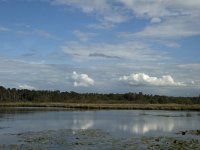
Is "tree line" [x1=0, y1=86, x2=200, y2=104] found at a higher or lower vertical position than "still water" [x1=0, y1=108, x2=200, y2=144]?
higher

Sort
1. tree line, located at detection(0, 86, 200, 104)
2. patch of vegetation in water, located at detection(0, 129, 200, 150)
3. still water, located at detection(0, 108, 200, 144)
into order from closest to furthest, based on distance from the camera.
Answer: patch of vegetation in water, located at detection(0, 129, 200, 150)
still water, located at detection(0, 108, 200, 144)
tree line, located at detection(0, 86, 200, 104)

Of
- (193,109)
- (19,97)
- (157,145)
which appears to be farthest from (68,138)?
(19,97)

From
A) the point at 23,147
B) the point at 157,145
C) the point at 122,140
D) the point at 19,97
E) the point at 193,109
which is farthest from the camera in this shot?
the point at 19,97

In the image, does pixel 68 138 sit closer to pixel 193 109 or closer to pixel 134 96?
pixel 193 109

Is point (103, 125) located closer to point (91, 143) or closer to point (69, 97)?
point (91, 143)

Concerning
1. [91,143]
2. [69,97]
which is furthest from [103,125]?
[69,97]

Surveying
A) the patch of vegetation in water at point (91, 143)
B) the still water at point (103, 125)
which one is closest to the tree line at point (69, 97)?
the still water at point (103, 125)

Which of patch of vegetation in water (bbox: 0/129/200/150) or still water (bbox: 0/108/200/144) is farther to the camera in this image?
still water (bbox: 0/108/200/144)

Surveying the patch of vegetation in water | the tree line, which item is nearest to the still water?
the patch of vegetation in water

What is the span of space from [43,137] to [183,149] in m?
9.85

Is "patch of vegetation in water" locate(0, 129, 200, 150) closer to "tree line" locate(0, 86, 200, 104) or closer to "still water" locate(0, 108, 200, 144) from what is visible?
"still water" locate(0, 108, 200, 144)

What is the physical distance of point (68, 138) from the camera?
26.9 m

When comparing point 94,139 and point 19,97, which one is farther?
point 19,97

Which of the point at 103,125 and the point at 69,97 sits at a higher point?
the point at 69,97
